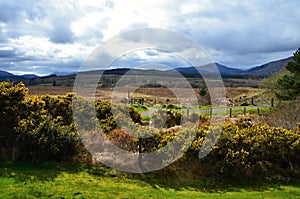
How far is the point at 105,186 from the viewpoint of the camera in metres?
10.2

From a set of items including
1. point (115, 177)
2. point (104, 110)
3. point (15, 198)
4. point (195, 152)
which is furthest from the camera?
point (104, 110)

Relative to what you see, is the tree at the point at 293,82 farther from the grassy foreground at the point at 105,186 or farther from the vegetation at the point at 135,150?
the grassy foreground at the point at 105,186

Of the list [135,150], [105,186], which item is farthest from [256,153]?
[105,186]

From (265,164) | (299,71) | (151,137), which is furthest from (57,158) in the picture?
(299,71)

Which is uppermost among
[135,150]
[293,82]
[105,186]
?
[293,82]

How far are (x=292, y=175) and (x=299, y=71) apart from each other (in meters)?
21.1

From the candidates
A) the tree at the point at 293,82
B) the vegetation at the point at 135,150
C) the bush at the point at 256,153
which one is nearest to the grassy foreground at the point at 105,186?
the vegetation at the point at 135,150

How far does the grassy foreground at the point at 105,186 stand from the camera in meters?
9.55

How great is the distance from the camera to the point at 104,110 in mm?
15578

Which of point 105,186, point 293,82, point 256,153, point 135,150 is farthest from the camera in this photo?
point 293,82

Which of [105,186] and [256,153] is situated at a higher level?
[256,153]

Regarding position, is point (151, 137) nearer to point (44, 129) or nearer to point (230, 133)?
point (230, 133)

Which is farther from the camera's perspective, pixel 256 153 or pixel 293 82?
pixel 293 82

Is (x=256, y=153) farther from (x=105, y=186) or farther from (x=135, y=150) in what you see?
(x=105, y=186)
